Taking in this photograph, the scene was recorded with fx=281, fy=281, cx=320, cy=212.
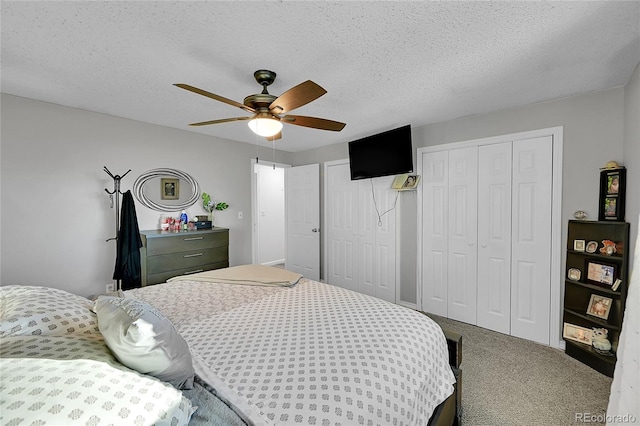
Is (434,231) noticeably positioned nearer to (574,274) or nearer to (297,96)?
(574,274)

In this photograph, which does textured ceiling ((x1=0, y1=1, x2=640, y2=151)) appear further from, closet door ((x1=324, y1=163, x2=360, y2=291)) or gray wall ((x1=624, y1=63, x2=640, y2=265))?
closet door ((x1=324, y1=163, x2=360, y2=291))

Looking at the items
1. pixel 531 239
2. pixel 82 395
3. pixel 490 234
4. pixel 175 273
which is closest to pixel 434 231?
pixel 490 234

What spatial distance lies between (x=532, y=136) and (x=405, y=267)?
6.35 ft

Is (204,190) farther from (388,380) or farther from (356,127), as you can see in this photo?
(388,380)

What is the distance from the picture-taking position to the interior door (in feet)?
14.8

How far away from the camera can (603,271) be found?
7.47 feet

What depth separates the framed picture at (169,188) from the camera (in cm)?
346

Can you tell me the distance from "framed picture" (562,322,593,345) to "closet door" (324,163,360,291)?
7.46 feet

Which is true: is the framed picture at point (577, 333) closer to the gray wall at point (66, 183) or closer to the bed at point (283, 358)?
the bed at point (283, 358)

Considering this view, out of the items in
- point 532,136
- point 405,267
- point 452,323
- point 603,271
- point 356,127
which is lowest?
point 452,323

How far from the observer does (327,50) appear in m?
1.77

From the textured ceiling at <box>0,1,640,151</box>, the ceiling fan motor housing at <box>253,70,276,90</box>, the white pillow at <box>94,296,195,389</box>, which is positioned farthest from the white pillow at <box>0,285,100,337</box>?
the ceiling fan motor housing at <box>253,70,276,90</box>

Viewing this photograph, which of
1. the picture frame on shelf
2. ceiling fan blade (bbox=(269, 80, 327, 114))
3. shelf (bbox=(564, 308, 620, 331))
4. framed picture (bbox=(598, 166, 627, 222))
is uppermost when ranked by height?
ceiling fan blade (bbox=(269, 80, 327, 114))

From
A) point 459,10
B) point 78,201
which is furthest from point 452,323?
point 78,201
